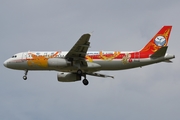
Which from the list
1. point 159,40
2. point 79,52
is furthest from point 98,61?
point 159,40

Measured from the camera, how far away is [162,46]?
73.9 metres

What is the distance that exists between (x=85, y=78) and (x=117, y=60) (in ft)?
21.8

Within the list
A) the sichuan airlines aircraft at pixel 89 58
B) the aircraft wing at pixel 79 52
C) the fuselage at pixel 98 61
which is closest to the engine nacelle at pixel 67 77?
the sichuan airlines aircraft at pixel 89 58

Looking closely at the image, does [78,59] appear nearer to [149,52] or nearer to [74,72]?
[74,72]

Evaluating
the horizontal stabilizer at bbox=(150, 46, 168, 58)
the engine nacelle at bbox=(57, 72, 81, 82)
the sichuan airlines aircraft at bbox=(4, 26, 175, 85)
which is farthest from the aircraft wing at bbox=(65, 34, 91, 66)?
the horizontal stabilizer at bbox=(150, 46, 168, 58)

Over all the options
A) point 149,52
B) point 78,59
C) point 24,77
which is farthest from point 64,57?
point 149,52

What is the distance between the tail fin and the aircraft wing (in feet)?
26.3

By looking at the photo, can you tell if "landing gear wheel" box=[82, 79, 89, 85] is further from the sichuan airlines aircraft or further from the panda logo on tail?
the panda logo on tail

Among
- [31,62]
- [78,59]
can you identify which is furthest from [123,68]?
[31,62]

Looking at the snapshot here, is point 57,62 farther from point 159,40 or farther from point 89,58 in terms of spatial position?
point 159,40

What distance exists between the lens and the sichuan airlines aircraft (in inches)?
2790

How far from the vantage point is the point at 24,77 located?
7475 centimetres

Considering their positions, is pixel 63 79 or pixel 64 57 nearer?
pixel 64 57

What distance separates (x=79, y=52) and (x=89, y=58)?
1755 millimetres
